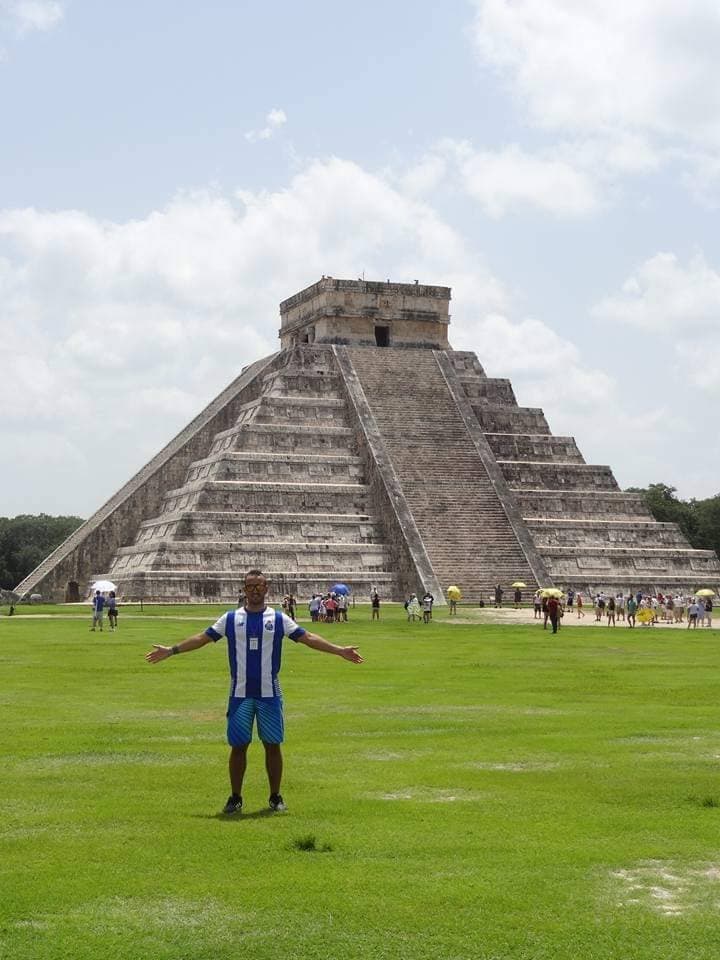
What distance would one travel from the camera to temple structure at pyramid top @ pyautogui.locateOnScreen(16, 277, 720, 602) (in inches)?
1863

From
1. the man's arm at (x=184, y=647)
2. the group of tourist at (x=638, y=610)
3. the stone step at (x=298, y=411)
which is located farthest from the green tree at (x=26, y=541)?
the man's arm at (x=184, y=647)

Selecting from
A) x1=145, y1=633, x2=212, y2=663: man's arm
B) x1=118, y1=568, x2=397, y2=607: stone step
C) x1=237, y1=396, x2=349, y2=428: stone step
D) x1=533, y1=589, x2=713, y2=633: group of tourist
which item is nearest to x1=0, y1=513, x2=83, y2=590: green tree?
x1=237, y1=396, x2=349, y2=428: stone step

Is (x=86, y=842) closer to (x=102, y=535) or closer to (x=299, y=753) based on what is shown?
(x=299, y=753)

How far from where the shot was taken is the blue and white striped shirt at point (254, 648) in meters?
9.65

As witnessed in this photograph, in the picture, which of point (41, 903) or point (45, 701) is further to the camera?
point (45, 701)

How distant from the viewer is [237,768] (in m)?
9.48

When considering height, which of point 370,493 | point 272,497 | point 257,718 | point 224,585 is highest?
point 370,493

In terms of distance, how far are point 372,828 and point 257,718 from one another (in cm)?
125

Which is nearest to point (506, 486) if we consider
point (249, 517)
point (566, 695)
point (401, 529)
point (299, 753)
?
point (401, 529)

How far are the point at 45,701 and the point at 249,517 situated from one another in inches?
1284

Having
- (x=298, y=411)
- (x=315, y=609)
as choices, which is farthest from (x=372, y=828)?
(x=298, y=411)

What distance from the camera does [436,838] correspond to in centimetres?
843

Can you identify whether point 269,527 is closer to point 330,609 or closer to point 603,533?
point 330,609

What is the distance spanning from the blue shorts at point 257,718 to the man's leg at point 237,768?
0.14 feet
